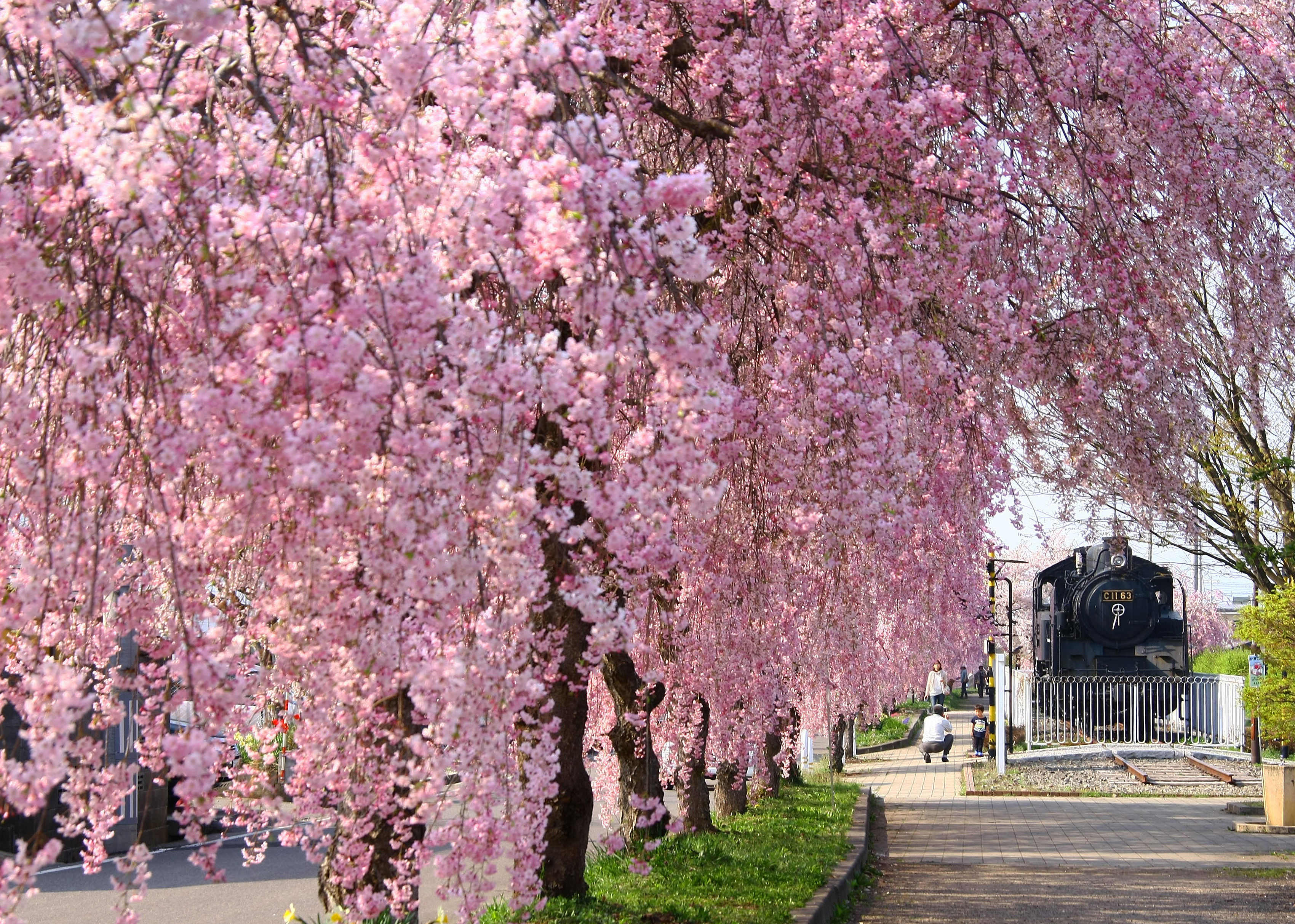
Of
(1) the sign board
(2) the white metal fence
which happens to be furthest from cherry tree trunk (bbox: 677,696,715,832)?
(1) the sign board

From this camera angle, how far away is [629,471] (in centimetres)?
365

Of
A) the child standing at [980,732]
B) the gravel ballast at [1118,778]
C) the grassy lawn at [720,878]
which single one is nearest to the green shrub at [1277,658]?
the grassy lawn at [720,878]

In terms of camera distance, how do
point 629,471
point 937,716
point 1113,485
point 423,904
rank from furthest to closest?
point 937,716
point 423,904
point 1113,485
point 629,471

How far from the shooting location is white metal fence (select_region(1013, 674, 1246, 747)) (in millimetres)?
25359

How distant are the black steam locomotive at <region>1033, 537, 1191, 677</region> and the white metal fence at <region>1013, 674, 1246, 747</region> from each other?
32cm

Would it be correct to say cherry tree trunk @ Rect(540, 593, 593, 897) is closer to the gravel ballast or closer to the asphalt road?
the asphalt road

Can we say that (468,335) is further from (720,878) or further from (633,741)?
(720,878)

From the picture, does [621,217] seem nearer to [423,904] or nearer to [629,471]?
[629,471]

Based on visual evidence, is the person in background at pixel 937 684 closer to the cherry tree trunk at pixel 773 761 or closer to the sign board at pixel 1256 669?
the sign board at pixel 1256 669

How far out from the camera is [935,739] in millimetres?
29188

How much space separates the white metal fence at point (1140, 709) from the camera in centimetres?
2536

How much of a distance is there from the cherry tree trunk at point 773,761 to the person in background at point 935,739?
30.1 ft

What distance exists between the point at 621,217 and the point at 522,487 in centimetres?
81

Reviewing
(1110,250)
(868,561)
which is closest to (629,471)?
(868,561)
